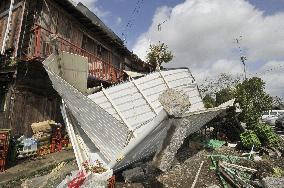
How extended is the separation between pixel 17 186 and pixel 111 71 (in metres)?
9.24

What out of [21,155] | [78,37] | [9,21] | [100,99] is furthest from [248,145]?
[9,21]

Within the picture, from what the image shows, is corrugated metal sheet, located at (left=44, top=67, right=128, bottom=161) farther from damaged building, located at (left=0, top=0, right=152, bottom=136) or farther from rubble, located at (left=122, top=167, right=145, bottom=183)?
damaged building, located at (left=0, top=0, right=152, bottom=136)

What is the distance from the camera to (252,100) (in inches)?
776

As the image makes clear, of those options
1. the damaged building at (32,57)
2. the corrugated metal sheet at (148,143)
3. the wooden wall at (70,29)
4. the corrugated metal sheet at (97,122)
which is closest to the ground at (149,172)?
the corrugated metal sheet at (148,143)

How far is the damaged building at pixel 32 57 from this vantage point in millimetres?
12359

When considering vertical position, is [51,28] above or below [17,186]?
above

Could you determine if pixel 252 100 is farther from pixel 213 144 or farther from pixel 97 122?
pixel 97 122

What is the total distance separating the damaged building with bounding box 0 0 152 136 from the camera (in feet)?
40.5

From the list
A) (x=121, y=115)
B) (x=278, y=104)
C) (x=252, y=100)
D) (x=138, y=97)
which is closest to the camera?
(x=121, y=115)

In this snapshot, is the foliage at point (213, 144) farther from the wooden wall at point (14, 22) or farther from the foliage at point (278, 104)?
the foliage at point (278, 104)

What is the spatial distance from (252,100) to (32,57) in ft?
47.3

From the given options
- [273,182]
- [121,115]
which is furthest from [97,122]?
[273,182]

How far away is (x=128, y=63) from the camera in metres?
24.8

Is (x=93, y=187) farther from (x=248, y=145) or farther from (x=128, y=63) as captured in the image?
(x=128, y=63)
